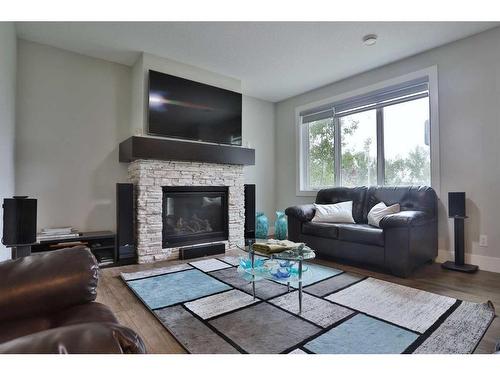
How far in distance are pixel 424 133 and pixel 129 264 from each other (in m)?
3.86

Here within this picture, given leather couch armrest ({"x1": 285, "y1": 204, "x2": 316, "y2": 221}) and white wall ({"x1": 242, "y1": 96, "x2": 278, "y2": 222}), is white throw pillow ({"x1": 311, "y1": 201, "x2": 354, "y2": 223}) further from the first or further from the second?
white wall ({"x1": 242, "y1": 96, "x2": 278, "y2": 222})

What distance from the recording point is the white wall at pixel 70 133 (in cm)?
291

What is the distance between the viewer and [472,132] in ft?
9.32

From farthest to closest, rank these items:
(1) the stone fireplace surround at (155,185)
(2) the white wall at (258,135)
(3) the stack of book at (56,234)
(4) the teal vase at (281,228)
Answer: (4) the teal vase at (281,228) → (2) the white wall at (258,135) → (1) the stone fireplace surround at (155,185) → (3) the stack of book at (56,234)

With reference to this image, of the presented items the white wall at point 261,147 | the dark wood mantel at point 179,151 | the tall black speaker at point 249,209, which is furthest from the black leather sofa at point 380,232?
the white wall at point 261,147

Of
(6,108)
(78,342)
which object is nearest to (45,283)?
(78,342)

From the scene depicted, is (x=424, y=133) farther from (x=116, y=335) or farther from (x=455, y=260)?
(x=116, y=335)

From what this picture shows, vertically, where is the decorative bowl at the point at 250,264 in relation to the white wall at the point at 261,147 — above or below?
below

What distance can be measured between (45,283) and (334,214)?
293 centimetres

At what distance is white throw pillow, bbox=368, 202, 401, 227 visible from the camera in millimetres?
2938

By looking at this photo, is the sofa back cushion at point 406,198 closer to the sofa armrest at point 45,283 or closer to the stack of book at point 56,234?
the sofa armrest at point 45,283

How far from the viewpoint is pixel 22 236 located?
5.59 feet

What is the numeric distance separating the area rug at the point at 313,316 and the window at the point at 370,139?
172 centimetres

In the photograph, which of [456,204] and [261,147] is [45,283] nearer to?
[456,204]
